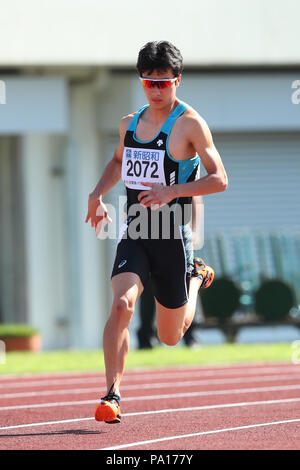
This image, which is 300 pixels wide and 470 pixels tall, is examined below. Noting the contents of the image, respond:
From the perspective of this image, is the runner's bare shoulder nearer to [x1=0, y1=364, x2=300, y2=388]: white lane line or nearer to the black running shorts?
the black running shorts

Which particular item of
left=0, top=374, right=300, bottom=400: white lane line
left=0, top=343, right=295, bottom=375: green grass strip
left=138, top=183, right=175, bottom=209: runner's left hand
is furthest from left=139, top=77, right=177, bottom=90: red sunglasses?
left=0, top=343, right=295, bottom=375: green grass strip

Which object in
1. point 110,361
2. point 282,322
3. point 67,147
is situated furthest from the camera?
point 67,147

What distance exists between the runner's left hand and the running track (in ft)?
4.31

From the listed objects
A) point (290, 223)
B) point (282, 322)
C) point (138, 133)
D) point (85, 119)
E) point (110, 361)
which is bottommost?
point (110, 361)

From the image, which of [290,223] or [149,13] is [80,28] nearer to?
[149,13]

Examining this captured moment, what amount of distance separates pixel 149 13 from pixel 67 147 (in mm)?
2577

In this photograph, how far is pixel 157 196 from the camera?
21.1 feet

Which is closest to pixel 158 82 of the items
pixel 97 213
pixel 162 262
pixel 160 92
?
pixel 160 92

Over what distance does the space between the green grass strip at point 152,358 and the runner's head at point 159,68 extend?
582 cm

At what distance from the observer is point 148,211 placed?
680cm

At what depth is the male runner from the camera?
21.4ft

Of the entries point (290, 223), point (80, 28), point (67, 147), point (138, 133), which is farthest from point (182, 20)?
point (138, 133)

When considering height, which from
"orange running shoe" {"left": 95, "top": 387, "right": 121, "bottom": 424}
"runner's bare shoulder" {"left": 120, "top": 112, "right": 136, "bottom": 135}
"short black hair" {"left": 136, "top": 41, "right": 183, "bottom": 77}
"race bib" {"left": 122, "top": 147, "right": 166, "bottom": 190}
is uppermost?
"short black hair" {"left": 136, "top": 41, "right": 183, "bottom": 77}

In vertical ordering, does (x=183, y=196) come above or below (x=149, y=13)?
below
